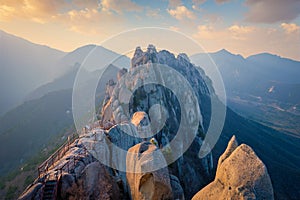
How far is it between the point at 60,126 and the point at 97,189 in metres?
125

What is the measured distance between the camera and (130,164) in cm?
1723

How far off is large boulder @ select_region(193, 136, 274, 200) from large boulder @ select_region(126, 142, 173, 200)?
2430 mm

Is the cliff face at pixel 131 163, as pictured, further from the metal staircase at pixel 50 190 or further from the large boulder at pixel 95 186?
the metal staircase at pixel 50 190

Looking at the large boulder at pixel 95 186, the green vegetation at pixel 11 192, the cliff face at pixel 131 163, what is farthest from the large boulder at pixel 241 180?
the green vegetation at pixel 11 192

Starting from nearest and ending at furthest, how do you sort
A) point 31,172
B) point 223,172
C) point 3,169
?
point 223,172 → point 31,172 → point 3,169

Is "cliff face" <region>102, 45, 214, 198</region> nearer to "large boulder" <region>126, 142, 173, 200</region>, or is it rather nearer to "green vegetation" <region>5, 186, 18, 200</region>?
"green vegetation" <region>5, 186, 18, 200</region>

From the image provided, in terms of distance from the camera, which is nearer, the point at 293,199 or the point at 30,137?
the point at 293,199

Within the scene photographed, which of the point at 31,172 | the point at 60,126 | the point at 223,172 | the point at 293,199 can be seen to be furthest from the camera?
the point at 60,126

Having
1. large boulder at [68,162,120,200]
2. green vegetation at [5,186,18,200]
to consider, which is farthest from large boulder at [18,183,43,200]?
green vegetation at [5,186,18,200]

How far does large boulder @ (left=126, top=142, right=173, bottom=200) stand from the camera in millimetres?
13859

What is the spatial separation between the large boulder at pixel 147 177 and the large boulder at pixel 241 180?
7.97 feet

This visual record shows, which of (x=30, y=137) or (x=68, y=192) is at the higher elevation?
(x=68, y=192)

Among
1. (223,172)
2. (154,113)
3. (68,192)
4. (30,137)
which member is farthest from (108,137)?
(30,137)

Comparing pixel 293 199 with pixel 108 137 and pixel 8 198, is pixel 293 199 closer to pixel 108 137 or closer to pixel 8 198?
pixel 108 137
